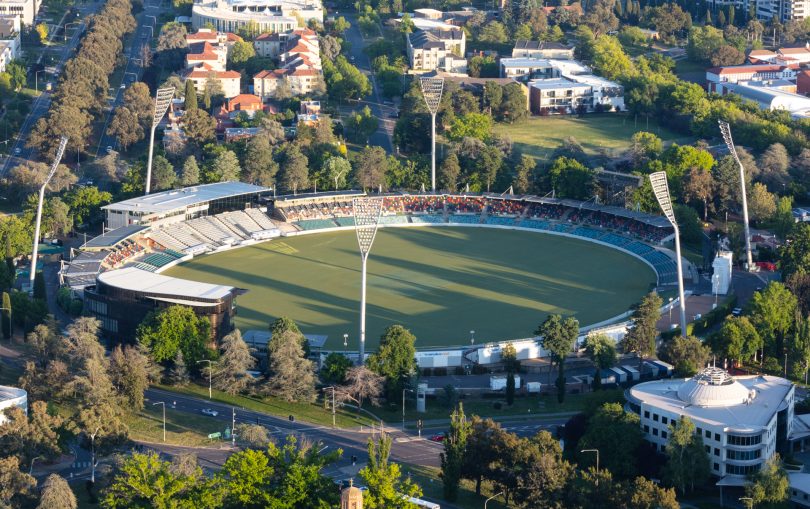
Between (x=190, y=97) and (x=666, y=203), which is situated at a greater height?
(x=666, y=203)

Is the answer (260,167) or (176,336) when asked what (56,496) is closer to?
(176,336)

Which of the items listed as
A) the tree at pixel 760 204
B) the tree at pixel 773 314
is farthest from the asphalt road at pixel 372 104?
the tree at pixel 773 314

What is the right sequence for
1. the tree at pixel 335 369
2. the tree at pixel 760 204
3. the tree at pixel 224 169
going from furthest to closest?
the tree at pixel 224 169 < the tree at pixel 760 204 < the tree at pixel 335 369

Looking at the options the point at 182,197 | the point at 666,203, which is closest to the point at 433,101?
the point at 182,197

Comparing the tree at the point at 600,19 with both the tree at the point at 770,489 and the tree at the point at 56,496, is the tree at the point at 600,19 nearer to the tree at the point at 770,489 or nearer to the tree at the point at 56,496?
the tree at the point at 770,489

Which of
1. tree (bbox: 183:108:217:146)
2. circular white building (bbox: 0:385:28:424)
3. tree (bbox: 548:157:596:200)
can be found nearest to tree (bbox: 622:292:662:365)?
circular white building (bbox: 0:385:28:424)

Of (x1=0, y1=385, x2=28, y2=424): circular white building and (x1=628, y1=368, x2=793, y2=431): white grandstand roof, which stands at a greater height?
(x1=628, y1=368, x2=793, y2=431): white grandstand roof

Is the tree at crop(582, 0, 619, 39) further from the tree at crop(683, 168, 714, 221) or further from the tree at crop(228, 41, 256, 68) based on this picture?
the tree at crop(683, 168, 714, 221)
